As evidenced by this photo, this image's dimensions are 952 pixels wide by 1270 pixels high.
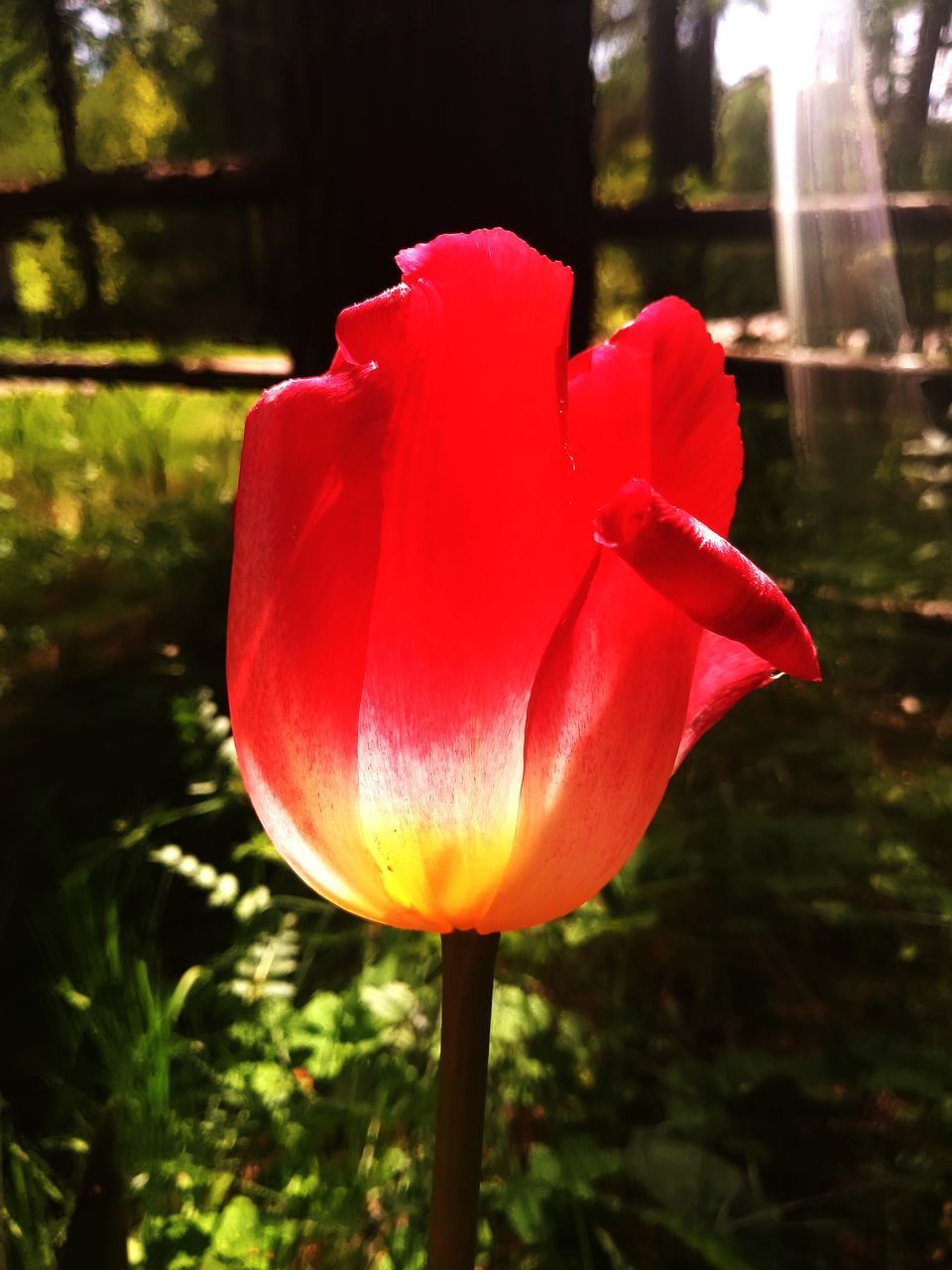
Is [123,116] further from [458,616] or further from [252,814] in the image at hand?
[458,616]

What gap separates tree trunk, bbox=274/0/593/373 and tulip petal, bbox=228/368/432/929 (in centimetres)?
116

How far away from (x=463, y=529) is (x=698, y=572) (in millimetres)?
72

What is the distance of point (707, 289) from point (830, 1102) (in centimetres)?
198

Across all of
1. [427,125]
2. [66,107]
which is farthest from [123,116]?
[427,125]

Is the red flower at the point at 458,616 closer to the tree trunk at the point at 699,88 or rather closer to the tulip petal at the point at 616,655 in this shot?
the tulip petal at the point at 616,655

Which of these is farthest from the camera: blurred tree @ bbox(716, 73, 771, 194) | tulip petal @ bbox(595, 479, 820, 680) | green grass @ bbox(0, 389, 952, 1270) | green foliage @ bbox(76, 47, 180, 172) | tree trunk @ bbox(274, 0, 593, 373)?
blurred tree @ bbox(716, 73, 771, 194)

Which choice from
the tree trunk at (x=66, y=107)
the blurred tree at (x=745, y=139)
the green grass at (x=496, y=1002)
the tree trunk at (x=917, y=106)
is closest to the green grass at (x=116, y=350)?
the tree trunk at (x=66, y=107)

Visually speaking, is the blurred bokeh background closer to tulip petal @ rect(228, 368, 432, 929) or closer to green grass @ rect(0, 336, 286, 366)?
green grass @ rect(0, 336, 286, 366)

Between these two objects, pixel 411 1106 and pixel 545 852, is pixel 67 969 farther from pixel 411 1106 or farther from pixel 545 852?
pixel 545 852

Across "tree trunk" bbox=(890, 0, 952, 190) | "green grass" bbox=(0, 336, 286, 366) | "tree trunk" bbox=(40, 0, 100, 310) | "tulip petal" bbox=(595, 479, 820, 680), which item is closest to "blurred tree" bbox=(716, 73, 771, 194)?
"tree trunk" bbox=(890, 0, 952, 190)

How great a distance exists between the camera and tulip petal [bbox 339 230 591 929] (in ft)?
0.95

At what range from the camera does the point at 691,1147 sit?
2.47 feet

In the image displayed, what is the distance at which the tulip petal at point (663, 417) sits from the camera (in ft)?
1.07

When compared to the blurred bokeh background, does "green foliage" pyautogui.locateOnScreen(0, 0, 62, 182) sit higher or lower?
higher
